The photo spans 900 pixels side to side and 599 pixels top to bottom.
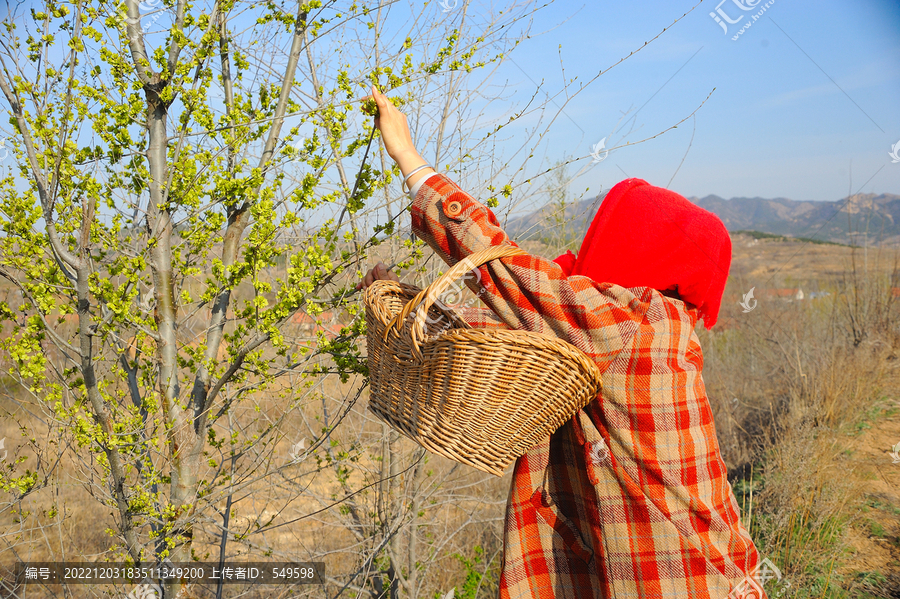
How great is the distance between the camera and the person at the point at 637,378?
122 cm

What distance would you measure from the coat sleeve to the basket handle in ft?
0.14

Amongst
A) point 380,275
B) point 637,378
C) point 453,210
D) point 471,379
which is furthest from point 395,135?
point 637,378

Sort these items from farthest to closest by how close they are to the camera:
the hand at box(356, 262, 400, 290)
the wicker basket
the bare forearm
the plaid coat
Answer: the hand at box(356, 262, 400, 290) < the bare forearm < the plaid coat < the wicker basket

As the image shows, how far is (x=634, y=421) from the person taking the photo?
1.24 meters

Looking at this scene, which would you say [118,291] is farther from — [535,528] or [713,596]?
[713,596]

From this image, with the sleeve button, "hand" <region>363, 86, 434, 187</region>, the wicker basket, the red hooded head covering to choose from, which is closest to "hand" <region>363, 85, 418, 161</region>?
"hand" <region>363, 86, 434, 187</region>

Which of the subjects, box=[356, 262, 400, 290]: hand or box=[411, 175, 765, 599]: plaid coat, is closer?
box=[411, 175, 765, 599]: plaid coat

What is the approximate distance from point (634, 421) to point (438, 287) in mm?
554

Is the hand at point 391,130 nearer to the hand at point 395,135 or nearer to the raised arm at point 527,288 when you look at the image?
the hand at point 395,135

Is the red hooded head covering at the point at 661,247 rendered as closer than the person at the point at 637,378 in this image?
No

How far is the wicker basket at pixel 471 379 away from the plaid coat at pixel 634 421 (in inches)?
3.1

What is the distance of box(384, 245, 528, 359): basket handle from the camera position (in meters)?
1.11

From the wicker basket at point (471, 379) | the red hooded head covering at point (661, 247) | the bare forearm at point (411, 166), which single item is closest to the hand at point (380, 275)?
the wicker basket at point (471, 379)

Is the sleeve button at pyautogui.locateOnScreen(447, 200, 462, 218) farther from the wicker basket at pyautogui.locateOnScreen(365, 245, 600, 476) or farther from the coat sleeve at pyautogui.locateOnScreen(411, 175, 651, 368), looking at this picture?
the wicker basket at pyautogui.locateOnScreen(365, 245, 600, 476)
